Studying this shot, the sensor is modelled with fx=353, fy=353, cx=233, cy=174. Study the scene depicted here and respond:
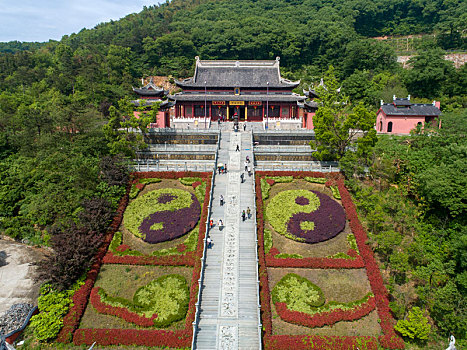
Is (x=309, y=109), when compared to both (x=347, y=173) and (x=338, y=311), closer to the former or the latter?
(x=347, y=173)

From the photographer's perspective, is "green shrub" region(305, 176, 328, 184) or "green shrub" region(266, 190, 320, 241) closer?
"green shrub" region(266, 190, 320, 241)

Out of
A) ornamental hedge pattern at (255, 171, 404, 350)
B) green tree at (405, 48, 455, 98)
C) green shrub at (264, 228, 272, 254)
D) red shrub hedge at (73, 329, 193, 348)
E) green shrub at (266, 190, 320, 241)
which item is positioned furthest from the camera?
green tree at (405, 48, 455, 98)

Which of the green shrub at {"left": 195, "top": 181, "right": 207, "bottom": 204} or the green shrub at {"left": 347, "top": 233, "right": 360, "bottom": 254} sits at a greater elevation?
the green shrub at {"left": 195, "top": 181, "right": 207, "bottom": 204}

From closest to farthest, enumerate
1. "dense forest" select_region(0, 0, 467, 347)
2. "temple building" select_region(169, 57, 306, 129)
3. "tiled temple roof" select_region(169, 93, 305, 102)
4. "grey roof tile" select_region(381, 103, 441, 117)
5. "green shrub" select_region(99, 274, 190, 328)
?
"green shrub" select_region(99, 274, 190, 328) → "dense forest" select_region(0, 0, 467, 347) → "grey roof tile" select_region(381, 103, 441, 117) → "tiled temple roof" select_region(169, 93, 305, 102) → "temple building" select_region(169, 57, 306, 129)

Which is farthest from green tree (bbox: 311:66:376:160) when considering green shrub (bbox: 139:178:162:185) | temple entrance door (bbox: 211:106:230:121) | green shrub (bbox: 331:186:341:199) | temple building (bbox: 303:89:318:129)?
temple entrance door (bbox: 211:106:230:121)

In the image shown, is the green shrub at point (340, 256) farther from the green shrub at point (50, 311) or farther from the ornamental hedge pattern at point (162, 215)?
the green shrub at point (50, 311)

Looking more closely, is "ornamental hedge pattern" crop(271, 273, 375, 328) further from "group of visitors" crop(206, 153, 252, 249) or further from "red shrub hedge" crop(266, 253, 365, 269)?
"group of visitors" crop(206, 153, 252, 249)

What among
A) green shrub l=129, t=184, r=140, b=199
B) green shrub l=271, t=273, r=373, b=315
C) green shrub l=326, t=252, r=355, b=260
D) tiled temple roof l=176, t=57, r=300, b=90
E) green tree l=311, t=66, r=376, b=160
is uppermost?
tiled temple roof l=176, t=57, r=300, b=90
